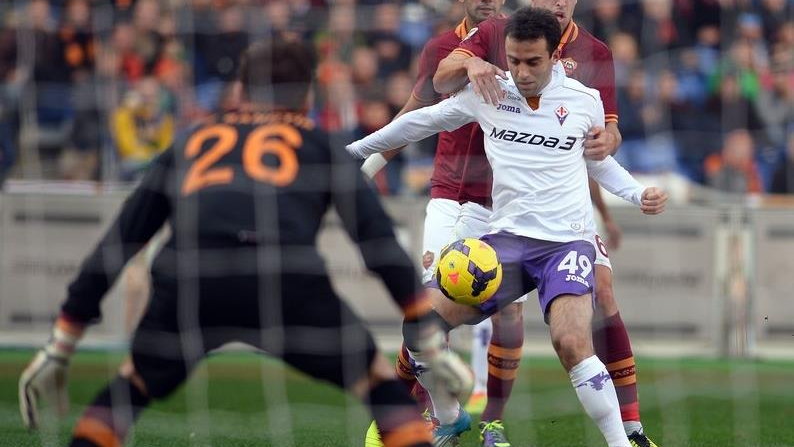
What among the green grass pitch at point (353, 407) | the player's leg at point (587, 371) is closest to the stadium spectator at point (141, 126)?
the green grass pitch at point (353, 407)

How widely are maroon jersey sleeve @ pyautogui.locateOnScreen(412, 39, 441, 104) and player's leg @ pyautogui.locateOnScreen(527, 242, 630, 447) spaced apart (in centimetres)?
132

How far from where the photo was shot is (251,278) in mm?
4098

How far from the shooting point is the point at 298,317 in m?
4.13

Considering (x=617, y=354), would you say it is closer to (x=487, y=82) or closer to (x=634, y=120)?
(x=487, y=82)

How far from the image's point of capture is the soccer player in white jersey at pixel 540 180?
18.0ft

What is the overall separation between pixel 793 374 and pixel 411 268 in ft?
24.6

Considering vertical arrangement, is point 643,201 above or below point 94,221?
above

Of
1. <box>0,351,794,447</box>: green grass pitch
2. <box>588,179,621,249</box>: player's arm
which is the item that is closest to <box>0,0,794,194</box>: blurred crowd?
<box>0,351,794,447</box>: green grass pitch

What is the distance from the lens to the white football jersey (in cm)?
564

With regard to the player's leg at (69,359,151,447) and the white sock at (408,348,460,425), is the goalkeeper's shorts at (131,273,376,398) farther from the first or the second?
the white sock at (408,348,460,425)

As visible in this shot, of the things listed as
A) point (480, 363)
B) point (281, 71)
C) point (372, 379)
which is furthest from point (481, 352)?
point (281, 71)

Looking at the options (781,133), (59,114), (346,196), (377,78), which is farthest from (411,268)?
(781,133)

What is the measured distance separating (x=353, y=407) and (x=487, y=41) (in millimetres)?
3070

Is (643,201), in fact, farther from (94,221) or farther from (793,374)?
(94,221)
